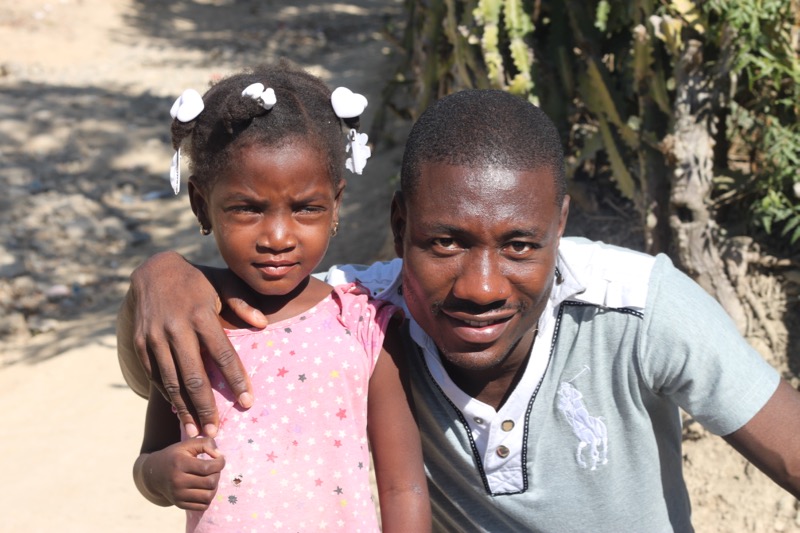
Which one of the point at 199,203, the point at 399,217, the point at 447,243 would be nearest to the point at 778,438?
the point at 447,243

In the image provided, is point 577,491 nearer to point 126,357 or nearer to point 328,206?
point 328,206

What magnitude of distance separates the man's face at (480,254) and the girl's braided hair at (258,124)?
28 centimetres

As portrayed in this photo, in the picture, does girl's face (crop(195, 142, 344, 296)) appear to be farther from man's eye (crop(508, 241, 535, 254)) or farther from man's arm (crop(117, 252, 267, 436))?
man's eye (crop(508, 241, 535, 254))

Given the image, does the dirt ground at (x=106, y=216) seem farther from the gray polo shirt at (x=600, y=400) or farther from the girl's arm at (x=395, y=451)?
the girl's arm at (x=395, y=451)

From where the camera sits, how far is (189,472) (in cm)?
208

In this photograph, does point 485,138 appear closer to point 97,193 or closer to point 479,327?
point 479,327

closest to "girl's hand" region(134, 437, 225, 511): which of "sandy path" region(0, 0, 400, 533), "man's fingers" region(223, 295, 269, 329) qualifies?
"man's fingers" region(223, 295, 269, 329)

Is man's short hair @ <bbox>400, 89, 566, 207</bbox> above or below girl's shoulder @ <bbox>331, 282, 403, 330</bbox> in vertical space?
above

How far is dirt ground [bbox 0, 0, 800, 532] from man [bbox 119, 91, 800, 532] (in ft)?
5.15

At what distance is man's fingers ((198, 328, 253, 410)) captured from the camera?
2146 millimetres

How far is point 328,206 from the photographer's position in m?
2.28

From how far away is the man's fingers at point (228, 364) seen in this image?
7.04ft

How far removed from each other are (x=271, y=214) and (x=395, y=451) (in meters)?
0.62

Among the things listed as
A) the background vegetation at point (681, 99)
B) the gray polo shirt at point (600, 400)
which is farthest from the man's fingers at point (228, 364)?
the background vegetation at point (681, 99)
